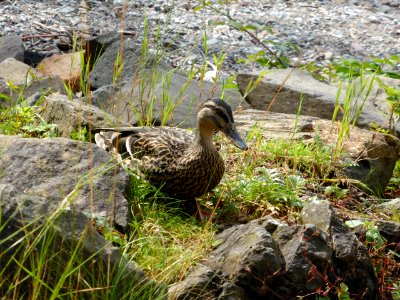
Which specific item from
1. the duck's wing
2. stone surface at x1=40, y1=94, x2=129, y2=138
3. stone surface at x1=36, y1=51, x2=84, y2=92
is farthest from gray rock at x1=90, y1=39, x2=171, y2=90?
the duck's wing

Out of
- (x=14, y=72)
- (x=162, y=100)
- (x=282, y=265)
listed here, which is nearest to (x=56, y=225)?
(x=282, y=265)

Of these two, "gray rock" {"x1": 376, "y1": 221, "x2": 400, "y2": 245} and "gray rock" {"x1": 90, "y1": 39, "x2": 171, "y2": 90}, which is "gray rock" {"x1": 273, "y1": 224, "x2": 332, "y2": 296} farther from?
"gray rock" {"x1": 90, "y1": 39, "x2": 171, "y2": 90}

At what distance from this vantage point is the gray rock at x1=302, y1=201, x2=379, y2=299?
541cm

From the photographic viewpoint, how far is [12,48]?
9.66 metres

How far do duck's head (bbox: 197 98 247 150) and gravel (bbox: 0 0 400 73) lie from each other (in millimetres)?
3728

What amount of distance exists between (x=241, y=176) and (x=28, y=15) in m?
5.33

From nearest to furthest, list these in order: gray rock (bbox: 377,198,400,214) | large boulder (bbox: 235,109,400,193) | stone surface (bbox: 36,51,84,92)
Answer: gray rock (bbox: 377,198,400,214) < large boulder (bbox: 235,109,400,193) < stone surface (bbox: 36,51,84,92)

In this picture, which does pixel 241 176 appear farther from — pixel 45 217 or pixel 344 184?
pixel 45 217

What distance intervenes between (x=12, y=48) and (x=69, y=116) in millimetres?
3171

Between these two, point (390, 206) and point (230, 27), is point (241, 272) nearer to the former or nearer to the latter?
point (390, 206)

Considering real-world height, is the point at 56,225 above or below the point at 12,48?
above

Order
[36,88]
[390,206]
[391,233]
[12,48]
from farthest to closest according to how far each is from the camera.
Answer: [12,48] → [36,88] → [390,206] → [391,233]

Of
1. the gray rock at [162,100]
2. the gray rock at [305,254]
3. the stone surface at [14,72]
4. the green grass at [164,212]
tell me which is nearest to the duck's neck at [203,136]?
the green grass at [164,212]

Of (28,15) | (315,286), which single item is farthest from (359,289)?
(28,15)
